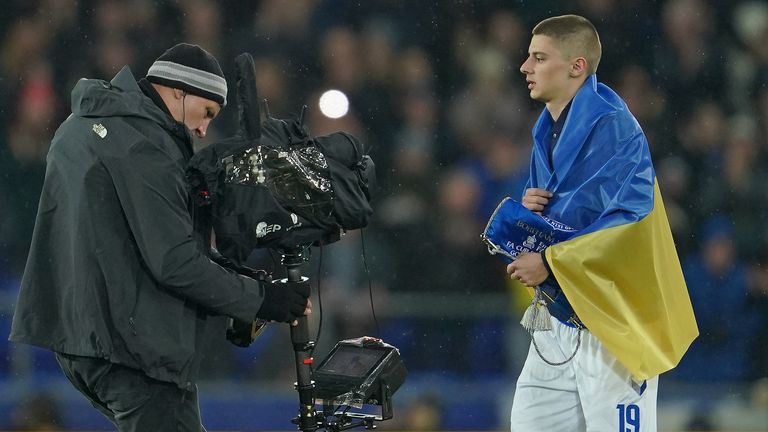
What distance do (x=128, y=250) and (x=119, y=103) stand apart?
375 millimetres

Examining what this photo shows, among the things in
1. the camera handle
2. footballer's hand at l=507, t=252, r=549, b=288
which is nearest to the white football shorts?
footballer's hand at l=507, t=252, r=549, b=288

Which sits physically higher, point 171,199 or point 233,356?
point 171,199

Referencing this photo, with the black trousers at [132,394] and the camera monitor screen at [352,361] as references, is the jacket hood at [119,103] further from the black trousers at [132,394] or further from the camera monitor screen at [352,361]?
the camera monitor screen at [352,361]

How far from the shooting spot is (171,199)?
294 centimetres

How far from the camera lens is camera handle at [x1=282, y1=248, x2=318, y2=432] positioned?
308 cm

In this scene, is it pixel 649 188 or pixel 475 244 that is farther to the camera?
pixel 475 244

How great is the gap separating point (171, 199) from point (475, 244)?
2.79 m

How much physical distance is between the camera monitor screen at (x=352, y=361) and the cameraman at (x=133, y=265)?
213 millimetres

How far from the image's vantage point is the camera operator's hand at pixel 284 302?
303 centimetres

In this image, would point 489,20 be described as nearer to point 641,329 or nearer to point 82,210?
point 641,329

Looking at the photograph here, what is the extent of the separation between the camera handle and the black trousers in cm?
32

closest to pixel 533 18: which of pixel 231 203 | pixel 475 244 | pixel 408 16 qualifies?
pixel 408 16

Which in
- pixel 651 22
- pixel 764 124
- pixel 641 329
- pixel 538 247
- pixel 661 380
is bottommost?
pixel 661 380

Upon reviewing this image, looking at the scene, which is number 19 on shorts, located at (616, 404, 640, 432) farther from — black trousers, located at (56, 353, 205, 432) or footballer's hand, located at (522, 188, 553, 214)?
black trousers, located at (56, 353, 205, 432)
